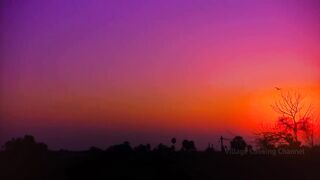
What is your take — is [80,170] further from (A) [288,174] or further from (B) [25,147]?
(A) [288,174]

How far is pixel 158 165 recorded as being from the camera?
15.7m

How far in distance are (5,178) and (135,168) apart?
13.0ft

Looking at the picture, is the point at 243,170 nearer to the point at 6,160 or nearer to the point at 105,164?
the point at 105,164

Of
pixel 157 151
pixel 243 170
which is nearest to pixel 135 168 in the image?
pixel 157 151

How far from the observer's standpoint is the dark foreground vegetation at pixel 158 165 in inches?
588

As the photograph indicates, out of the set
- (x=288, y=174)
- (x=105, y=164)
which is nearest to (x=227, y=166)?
(x=288, y=174)

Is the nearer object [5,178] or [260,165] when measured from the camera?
[5,178]

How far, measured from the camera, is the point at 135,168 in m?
15.6

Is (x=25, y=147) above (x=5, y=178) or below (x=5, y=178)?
above

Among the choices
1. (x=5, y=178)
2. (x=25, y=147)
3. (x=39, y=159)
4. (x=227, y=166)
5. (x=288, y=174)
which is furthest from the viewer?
(x=25, y=147)

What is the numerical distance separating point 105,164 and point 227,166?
3620 mm

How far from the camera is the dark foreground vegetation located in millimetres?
14930

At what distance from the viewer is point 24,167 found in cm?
1597

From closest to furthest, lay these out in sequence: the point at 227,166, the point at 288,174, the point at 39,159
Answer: the point at 288,174 < the point at 227,166 < the point at 39,159
